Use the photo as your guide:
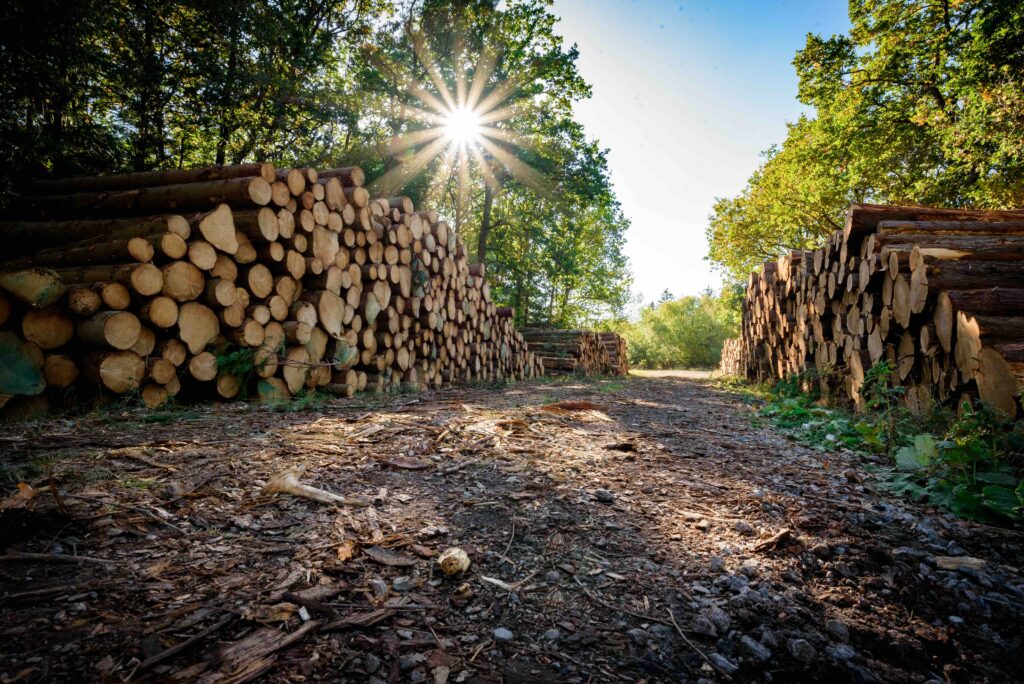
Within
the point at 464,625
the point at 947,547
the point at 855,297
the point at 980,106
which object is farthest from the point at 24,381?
the point at 980,106

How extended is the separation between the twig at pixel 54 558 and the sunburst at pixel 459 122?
1289 cm

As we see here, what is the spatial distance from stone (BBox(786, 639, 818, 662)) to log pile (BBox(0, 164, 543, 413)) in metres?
4.67

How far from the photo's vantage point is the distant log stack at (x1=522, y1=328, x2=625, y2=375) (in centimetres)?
1377

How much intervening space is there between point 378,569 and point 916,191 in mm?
16302

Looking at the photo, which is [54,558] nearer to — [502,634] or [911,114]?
[502,634]

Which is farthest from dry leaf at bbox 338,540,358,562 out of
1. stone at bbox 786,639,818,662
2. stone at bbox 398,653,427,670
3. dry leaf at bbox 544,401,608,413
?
dry leaf at bbox 544,401,608,413

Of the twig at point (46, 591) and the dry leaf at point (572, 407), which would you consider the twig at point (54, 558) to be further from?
the dry leaf at point (572, 407)

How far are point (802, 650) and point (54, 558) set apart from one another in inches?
92.7

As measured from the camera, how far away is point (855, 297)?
519 cm

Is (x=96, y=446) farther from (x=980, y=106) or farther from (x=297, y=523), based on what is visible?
(x=980, y=106)

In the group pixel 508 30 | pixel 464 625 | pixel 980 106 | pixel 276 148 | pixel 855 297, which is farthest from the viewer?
pixel 508 30

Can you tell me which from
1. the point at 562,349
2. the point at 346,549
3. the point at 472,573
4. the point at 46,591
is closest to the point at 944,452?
the point at 472,573

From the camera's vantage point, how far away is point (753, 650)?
131 cm

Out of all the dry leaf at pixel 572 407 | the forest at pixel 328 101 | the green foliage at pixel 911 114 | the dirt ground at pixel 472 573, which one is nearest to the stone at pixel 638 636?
the dirt ground at pixel 472 573
